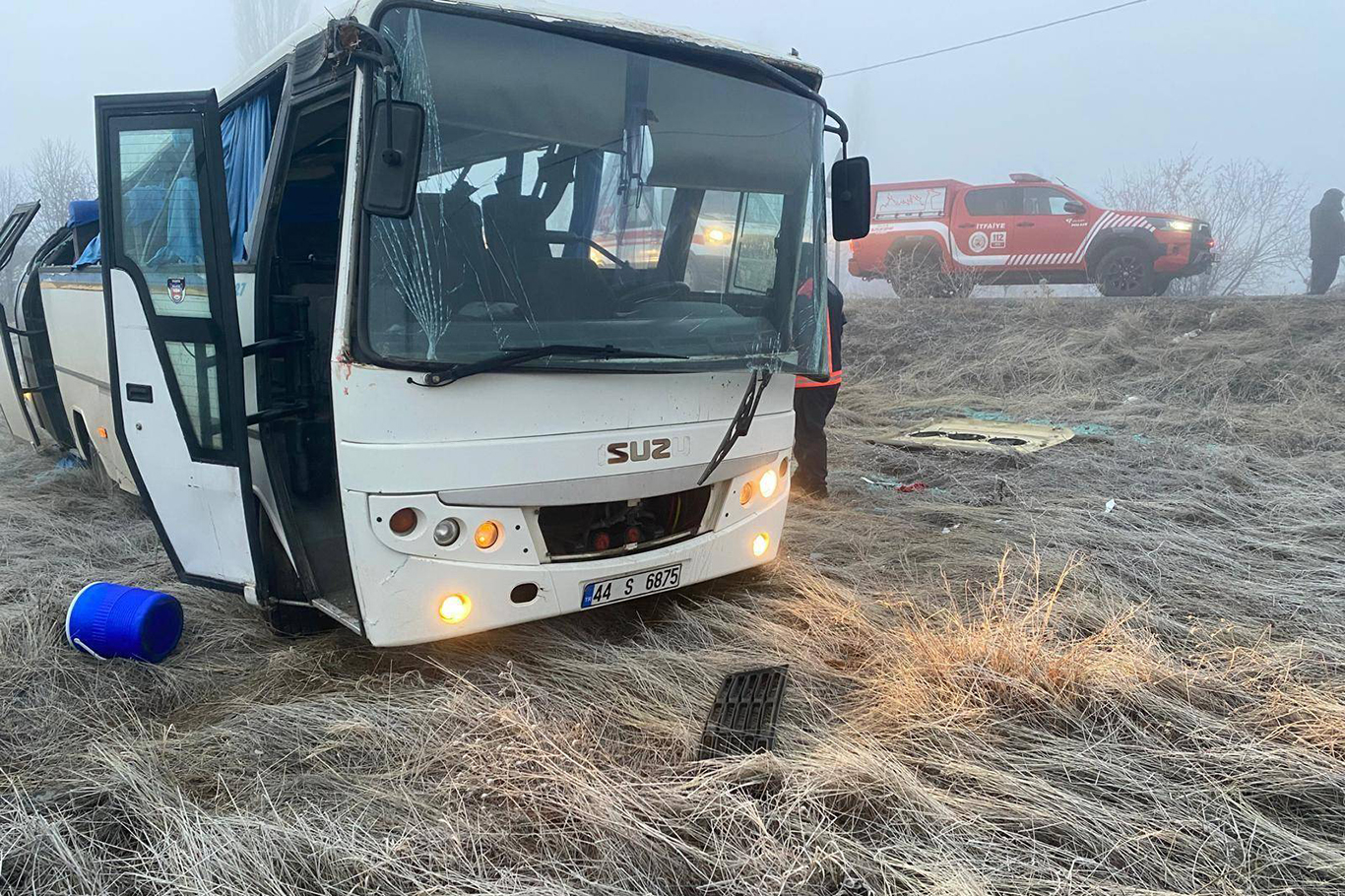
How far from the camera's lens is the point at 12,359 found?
21.7ft

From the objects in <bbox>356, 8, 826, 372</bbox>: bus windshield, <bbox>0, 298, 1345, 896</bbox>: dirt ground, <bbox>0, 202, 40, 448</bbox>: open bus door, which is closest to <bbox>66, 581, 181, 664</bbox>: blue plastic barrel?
<bbox>0, 298, 1345, 896</bbox>: dirt ground

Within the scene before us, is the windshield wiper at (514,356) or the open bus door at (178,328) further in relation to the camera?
the open bus door at (178,328)

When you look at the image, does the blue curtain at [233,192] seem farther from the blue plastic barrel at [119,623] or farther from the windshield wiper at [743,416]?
the windshield wiper at [743,416]

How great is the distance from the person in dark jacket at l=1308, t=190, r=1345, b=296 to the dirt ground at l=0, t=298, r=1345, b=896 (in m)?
11.7

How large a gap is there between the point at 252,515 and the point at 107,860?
1292 millimetres

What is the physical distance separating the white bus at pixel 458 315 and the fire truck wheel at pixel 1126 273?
11.6 m

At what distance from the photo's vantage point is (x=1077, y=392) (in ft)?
31.3

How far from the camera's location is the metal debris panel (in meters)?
7.15

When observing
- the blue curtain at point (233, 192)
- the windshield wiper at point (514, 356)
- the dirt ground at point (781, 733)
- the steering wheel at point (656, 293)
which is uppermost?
the blue curtain at point (233, 192)

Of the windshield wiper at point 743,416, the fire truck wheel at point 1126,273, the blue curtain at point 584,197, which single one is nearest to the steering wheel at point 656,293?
the blue curtain at point 584,197

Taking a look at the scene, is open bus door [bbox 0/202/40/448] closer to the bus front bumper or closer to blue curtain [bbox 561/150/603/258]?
the bus front bumper

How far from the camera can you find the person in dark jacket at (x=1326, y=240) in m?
14.2

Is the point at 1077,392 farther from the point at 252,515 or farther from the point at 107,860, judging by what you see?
the point at 107,860

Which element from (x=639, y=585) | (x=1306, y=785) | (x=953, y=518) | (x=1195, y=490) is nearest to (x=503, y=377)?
(x=639, y=585)
